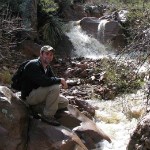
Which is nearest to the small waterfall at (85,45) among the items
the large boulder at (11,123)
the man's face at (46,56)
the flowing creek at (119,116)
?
the flowing creek at (119,116)

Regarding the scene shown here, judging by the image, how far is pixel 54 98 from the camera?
6660mm

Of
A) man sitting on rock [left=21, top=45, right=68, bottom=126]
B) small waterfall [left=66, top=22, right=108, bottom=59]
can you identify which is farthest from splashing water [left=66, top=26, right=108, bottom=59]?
man sitting on rock [left=21, top=45, right=68, bottom=126]

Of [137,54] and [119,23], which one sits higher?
[137,54]

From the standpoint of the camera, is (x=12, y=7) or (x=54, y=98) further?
(x=12, y=7)

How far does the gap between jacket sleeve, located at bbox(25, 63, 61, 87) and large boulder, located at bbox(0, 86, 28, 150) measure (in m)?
0.51

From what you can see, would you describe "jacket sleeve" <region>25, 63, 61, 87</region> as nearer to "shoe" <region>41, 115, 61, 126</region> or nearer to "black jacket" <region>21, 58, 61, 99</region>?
"black jacket" <region>21, 58, 61, 99</region>

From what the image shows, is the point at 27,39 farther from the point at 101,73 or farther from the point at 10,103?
the point at 10,103

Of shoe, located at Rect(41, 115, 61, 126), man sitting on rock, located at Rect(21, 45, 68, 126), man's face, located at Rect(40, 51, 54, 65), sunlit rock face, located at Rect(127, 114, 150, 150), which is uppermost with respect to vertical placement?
Answer: man's face, located at Rect(40, 51, 54, 65)

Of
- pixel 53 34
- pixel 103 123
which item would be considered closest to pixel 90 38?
pixel 53 34

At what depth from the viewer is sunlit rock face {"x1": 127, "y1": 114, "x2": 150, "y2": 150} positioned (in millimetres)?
5672

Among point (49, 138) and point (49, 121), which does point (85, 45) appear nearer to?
point (49, 121)

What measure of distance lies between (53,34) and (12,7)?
1.93 m

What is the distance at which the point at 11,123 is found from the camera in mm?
6305

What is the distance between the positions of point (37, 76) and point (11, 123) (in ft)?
2.89
